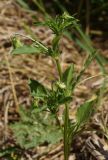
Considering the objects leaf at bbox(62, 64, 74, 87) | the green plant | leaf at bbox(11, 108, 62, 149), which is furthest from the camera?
leaf at bbox(11, 108, 62, 149)

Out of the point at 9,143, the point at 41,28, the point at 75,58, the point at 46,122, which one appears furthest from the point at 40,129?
the point at 41,28

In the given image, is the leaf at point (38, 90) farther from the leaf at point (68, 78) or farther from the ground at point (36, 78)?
the ground at point (36, 78)

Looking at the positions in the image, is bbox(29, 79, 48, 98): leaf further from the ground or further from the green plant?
the ground

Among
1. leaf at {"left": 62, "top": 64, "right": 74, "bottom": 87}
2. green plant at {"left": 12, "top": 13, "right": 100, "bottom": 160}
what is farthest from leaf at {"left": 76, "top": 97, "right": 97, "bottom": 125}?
leaf at {"left": 62, "top": 64, "right": 74, "bottom": 87}

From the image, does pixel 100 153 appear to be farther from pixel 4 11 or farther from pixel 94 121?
pixel 4 11

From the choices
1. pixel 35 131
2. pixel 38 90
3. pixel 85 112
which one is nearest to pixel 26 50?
pixel 38 90

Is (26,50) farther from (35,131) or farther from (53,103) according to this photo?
(35,131)
